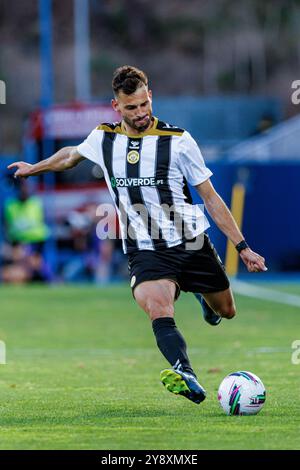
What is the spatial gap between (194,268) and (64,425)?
5.90 ft

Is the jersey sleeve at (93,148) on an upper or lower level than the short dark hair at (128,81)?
lower

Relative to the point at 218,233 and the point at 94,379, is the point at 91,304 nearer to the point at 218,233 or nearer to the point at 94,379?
the point at 218,233

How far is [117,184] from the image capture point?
9.07 m

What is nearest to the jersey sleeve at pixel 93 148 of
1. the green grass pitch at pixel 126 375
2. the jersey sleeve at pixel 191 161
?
the jersey sleeve at pixel 191 161

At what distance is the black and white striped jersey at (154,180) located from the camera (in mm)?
8977

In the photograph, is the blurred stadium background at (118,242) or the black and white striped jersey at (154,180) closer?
the blurred stadium background at (118,242)

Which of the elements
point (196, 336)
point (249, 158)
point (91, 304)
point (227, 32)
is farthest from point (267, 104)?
point (227, 32)

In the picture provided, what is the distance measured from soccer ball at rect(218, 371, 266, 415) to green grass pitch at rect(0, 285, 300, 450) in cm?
8

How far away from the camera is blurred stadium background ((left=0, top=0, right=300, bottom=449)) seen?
27.6ft

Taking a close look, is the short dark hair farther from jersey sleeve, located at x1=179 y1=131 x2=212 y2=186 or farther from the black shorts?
the black shorts

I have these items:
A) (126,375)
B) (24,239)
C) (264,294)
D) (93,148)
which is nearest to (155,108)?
(24,239)

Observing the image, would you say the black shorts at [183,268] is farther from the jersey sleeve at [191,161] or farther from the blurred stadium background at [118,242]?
the blurred stadium background at [118,242]

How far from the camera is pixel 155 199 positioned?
29.5ft

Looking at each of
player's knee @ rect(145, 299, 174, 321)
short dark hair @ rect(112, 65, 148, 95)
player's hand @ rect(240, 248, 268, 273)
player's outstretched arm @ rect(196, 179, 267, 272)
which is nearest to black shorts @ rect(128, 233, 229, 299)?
player's knee @ rect(145, 299, 174, 321)
